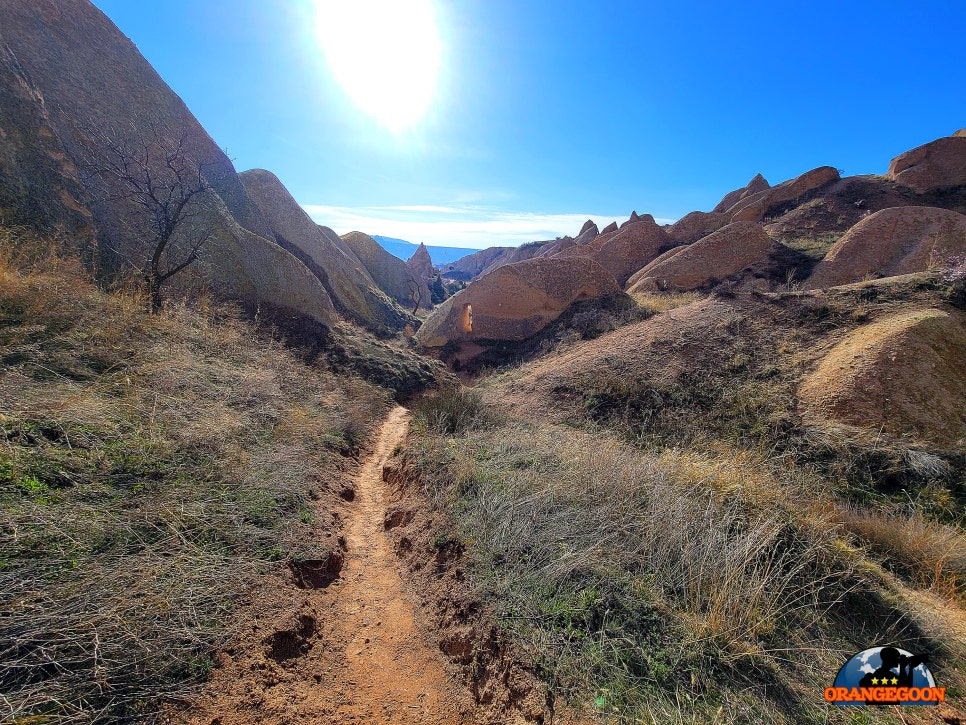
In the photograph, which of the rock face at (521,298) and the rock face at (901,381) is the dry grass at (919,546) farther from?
the rock face at (521,298)

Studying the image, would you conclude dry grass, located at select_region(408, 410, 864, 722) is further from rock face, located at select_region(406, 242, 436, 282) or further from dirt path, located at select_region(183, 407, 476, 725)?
rock face, located at select_region(406, 242, 436, 282)

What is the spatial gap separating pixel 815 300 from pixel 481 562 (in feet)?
35.9

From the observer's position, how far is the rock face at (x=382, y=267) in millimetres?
34562

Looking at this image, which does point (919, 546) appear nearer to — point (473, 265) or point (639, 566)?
point (639, 566)

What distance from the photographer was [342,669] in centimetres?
303

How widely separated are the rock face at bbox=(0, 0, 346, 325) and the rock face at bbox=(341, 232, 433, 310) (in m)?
16.4

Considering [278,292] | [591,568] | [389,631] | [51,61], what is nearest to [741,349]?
[591,568]

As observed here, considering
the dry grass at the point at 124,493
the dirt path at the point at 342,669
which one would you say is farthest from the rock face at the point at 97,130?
the dirt path at the point at 342,669

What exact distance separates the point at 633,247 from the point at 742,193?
16.8 meters

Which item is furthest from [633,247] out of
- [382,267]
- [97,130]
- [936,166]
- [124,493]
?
[124,493]

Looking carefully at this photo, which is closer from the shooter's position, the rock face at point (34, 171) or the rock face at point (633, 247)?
the rock face at point (34, 171)

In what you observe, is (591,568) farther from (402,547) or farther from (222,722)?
(222,722)

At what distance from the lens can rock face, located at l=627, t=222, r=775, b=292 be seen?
696 inches

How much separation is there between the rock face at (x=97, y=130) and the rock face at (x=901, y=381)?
48.1ft
